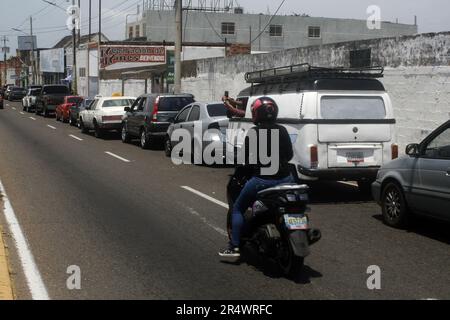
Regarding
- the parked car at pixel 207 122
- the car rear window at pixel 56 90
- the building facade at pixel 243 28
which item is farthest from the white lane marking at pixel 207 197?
the building facade at pixel 243 28

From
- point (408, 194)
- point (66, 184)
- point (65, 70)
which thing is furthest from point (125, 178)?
point (65, 70)

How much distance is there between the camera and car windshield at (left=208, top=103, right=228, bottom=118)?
15805mm

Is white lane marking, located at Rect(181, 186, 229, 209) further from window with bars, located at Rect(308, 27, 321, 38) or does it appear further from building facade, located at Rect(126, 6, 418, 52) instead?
window with bars, located at Rect(308, 27, 321, 38)

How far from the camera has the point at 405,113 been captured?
15625 mm

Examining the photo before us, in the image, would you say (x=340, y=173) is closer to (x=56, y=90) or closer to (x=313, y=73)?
(x=313, y=73)

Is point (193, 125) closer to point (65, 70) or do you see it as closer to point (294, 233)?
point (294, 233)

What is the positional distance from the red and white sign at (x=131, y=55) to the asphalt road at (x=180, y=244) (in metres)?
42.3

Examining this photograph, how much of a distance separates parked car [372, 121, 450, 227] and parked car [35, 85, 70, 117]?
33.4 metres

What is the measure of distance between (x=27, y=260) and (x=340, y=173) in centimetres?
545

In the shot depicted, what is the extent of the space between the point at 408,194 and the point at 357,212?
1.52 metres

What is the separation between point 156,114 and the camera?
19422 millimetres

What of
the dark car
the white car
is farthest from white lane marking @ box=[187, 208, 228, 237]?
the white car

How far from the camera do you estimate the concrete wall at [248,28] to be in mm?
69500

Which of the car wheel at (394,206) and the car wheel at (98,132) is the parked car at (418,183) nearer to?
the car wheel at (394,206)
